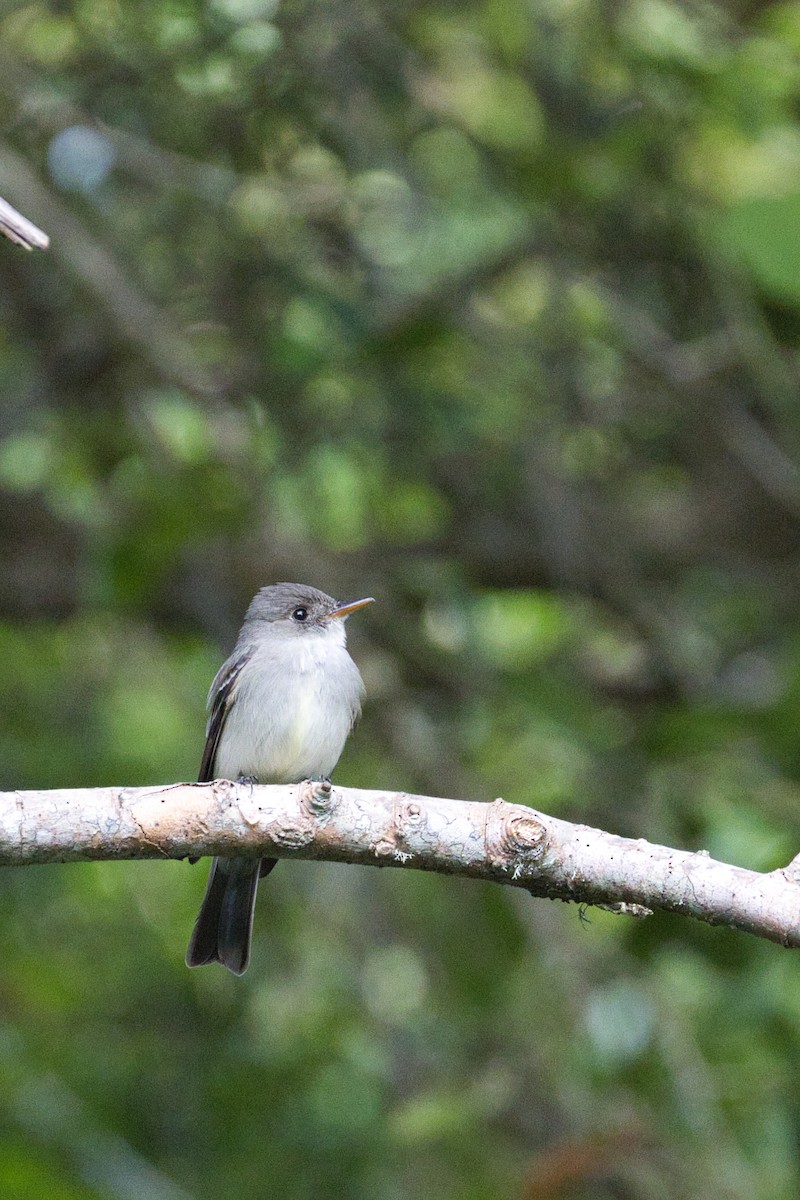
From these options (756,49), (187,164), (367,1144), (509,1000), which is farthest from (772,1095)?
(187,164)

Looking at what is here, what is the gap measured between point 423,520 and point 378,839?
4145mm

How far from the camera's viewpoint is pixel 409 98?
562 centimetres

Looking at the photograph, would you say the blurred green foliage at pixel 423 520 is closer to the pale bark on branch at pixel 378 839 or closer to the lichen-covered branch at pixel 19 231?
the pale bark on branch at pixel 378 839

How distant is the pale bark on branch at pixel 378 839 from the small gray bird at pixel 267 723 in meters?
1.59

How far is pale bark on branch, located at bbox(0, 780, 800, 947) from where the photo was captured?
2465 mm

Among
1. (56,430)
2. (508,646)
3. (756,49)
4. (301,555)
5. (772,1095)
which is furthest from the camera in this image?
(508,646)

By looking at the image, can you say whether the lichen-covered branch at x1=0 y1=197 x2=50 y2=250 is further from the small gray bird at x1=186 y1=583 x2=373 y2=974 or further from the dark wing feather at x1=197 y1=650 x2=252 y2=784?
the dark wing feather at x1=197 y1=650 x2=252 y2=784

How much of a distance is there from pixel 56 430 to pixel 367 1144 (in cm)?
303

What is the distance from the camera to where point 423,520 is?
6.66 meters

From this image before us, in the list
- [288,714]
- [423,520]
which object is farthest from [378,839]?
[423,520]

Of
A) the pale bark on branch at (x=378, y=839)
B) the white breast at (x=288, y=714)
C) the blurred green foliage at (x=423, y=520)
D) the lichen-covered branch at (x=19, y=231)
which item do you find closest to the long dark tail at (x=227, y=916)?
the white breast at (x=288, y=714)

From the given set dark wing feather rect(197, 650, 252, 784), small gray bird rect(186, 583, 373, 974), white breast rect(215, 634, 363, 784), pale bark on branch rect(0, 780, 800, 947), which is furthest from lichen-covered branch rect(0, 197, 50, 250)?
dark wing feather rect(197, 650, 252, 784)

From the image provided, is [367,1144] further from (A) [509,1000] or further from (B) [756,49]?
(B) [756,49]

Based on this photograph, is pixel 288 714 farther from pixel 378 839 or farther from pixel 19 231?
pixel 19 231
